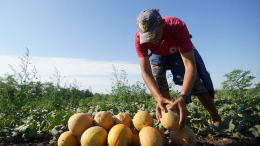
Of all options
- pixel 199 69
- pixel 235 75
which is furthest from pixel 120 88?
pixel 235 75

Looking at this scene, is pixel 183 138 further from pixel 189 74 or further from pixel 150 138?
pixel 189 74

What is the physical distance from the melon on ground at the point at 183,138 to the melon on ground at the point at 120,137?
1.78 feet

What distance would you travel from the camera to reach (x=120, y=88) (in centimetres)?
638

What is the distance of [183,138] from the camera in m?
1.78

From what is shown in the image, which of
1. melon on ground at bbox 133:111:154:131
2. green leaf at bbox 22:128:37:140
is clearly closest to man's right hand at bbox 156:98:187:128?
melon on ground at bbox 133:111:154:131

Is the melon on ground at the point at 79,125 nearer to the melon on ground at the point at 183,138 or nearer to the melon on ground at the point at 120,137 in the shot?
the melon on ground at the point at 120,137

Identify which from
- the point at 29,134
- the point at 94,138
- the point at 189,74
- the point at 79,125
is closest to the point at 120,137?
the point at 94,138

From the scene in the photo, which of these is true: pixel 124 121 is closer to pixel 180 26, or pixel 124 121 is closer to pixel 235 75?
pixel 180 26

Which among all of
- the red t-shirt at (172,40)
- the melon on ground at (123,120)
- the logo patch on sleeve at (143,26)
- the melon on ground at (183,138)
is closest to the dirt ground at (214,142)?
the melon on ground at (183,138)

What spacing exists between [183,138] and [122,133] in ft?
2.31

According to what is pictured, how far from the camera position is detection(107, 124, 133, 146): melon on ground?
63.5 inches

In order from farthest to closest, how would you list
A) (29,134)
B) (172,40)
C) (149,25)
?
(29,134), (172,40), (149,25)

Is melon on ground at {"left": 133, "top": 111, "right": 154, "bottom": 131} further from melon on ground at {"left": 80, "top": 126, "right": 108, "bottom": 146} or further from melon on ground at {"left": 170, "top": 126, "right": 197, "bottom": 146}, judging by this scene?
melon on ground at {"left": 80, "top": 126, "right": 108, "bottom": 146}

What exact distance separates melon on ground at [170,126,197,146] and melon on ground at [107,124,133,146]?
21.4 inches
